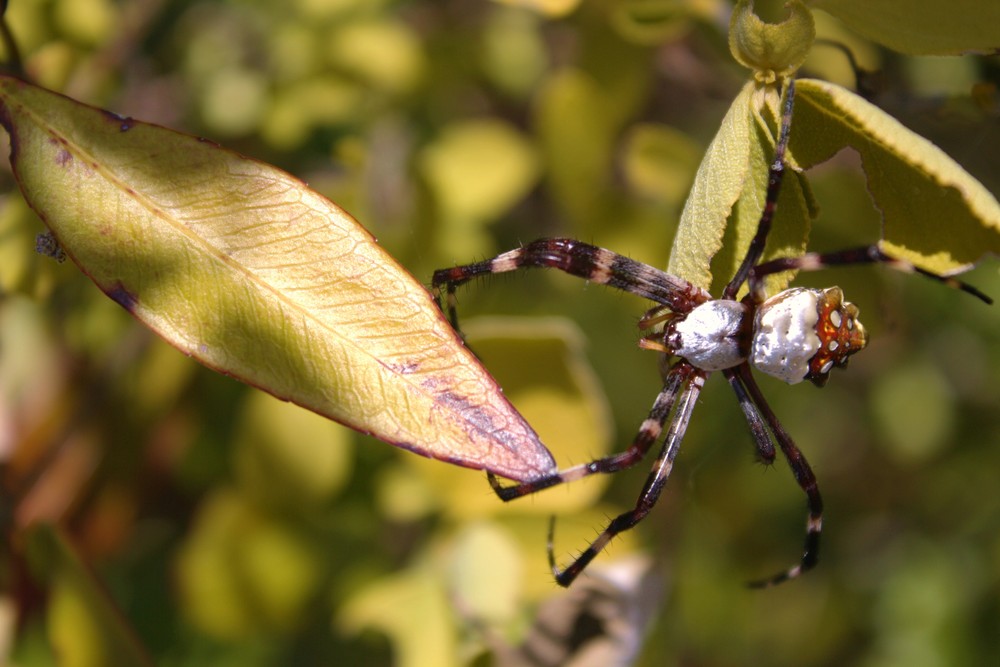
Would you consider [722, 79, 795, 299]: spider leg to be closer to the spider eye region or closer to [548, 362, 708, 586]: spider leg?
the spider eye region

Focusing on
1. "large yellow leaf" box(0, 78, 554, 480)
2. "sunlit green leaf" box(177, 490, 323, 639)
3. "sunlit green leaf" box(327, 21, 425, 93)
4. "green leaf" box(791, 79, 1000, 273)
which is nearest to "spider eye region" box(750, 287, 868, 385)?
"green leaf" box(791, 79, 1000, 273)

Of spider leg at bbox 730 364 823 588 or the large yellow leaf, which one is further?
spider leg at bbox 730 364 823 588

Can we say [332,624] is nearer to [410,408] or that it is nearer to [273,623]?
[273,623]

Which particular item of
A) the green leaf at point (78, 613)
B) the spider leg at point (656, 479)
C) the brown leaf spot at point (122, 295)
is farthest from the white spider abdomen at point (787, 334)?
the green leaf at point (78, 613)

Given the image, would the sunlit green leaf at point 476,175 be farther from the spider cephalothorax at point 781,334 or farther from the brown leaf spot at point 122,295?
the brown leaf spot at point 122,295

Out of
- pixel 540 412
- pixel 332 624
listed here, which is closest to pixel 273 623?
pixel 332 624
